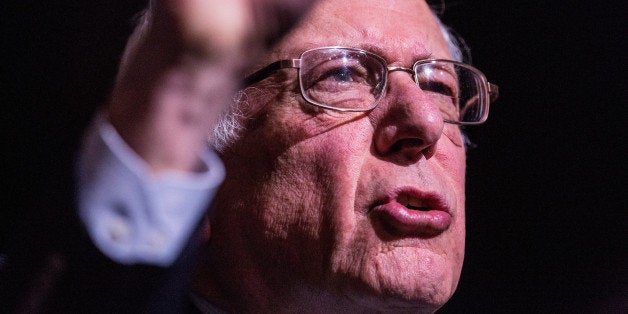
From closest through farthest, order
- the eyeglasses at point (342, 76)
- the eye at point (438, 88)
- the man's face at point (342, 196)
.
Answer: the man's face at point (342, 196), the eyeglasses at point (342, 76), the eye at point (438, 88)

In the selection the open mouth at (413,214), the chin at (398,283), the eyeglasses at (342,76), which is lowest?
the chin at (398,283)

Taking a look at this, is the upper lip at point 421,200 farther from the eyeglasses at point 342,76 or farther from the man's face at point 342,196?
the eyeglasses at point 342,76

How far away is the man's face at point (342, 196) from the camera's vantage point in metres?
1.02

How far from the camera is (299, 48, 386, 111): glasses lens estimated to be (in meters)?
1.15

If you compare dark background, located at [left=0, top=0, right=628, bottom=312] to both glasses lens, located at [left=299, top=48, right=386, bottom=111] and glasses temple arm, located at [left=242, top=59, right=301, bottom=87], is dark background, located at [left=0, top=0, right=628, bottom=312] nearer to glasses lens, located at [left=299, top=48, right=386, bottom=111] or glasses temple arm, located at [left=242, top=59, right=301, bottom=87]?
glasses temple arm, located at [left=242, top=59, right=301, bottom=87]

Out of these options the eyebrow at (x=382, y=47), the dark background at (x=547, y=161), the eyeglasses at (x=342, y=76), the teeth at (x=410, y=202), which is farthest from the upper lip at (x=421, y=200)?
the dark background at (x=547, y=161)

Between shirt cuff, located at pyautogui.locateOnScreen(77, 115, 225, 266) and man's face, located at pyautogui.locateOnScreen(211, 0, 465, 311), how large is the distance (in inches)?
4.0

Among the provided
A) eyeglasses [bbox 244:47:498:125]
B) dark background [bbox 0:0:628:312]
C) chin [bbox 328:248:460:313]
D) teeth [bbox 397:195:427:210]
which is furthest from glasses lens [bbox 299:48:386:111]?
dark background [bbox 0:0:628:312]

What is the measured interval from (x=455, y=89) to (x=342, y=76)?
357 millimetres

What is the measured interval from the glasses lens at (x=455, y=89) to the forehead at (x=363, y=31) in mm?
43

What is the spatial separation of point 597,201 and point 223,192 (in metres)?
1.29

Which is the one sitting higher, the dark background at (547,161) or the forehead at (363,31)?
the forehead at (363,31)

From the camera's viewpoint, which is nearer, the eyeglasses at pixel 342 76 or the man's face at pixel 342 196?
the man's face at pixel 342 196

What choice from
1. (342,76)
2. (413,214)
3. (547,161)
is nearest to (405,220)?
(413,214)
